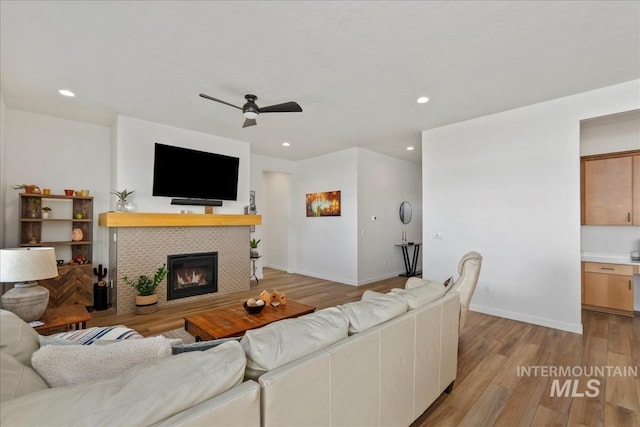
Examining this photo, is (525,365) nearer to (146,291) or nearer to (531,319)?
(531,319)

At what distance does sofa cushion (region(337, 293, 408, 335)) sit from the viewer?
5.07 ft

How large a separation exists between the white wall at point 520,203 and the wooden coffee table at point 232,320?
9.09 ft

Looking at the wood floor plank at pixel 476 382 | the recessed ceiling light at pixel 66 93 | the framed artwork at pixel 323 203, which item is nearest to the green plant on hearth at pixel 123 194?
the recessed ceiling light at pixel 66 93

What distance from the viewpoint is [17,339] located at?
1.19 meters

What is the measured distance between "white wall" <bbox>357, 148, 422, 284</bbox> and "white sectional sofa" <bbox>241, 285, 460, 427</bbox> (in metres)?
3.92

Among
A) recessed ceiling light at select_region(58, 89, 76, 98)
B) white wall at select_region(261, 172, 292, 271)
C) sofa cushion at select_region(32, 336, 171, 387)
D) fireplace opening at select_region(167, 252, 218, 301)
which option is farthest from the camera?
white wall at select_region(261, 172, 292, 271)

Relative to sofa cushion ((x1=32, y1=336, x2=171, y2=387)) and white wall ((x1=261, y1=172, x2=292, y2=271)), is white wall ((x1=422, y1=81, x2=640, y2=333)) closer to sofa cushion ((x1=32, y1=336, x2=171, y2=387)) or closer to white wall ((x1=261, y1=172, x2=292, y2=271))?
white wall ((x1=261, y1=172, x2=292, y2=271))

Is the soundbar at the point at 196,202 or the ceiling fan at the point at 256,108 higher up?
the ceiling fan at the point at 256,108

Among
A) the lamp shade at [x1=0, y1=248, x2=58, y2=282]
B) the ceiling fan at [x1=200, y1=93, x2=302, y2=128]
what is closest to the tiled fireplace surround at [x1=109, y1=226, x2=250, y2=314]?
the lamp shade at [x1=0, y1=248, x2=58, y2=282]

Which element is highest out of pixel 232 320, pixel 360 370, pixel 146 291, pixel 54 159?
pixel 54 159

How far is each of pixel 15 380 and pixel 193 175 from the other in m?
4.23

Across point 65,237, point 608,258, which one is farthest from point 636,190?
point 65,237

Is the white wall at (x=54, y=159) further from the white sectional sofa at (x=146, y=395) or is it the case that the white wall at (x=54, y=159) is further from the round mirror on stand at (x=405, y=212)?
the round mirror on stand at (x=405, y=212)

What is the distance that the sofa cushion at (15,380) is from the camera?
2.75 ft
